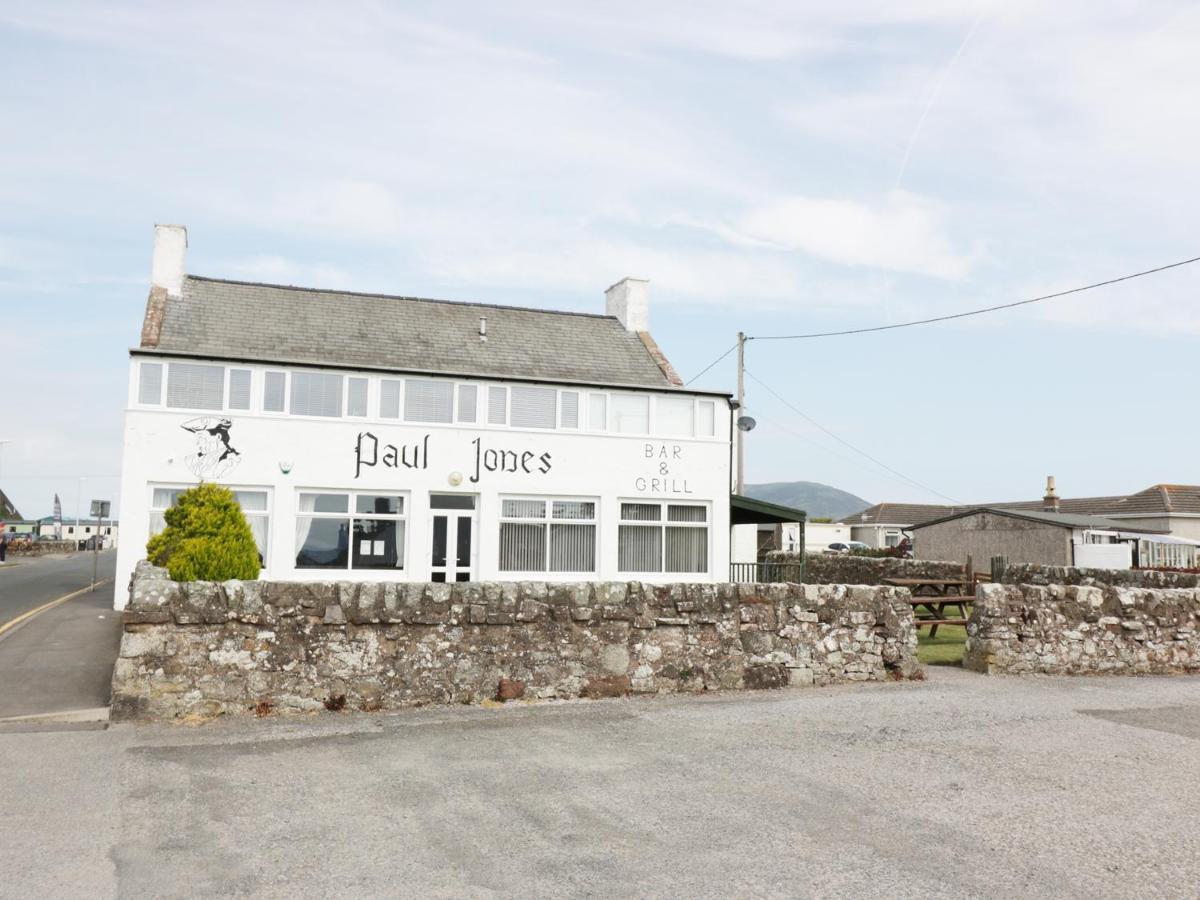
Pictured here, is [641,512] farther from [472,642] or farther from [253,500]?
[472,642]

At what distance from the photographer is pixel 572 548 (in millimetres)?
24391

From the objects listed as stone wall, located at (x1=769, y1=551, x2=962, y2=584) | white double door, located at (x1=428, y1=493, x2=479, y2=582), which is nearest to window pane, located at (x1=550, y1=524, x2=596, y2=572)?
white double door, located at (x1=428, y1=493, x2=479, y2=582)

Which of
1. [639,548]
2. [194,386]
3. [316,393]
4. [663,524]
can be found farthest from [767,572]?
[194,386]

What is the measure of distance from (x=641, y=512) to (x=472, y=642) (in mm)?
15367

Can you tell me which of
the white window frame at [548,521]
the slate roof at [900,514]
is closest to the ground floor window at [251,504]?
the white window frame at [548,521]

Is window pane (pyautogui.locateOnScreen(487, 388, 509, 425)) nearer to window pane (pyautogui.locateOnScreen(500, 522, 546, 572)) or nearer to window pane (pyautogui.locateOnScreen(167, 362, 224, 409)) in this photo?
window pane (pyautogui.locateOnScreen(500, 522, 546, 572))

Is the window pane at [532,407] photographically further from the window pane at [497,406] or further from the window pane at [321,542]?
the window pane at [321,542]

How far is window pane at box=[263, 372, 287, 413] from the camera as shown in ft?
72.7

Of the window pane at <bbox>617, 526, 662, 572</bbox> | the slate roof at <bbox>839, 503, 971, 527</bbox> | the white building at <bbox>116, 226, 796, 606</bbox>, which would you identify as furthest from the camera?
the slate roof at <bbox>839, 503, 971, 527</bbox>

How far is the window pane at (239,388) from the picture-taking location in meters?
21.9

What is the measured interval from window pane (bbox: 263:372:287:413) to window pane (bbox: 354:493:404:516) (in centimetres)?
273

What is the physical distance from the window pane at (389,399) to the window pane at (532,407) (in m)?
2.87

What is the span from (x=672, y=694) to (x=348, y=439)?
45.7ft

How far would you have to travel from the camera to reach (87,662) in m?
12.9
